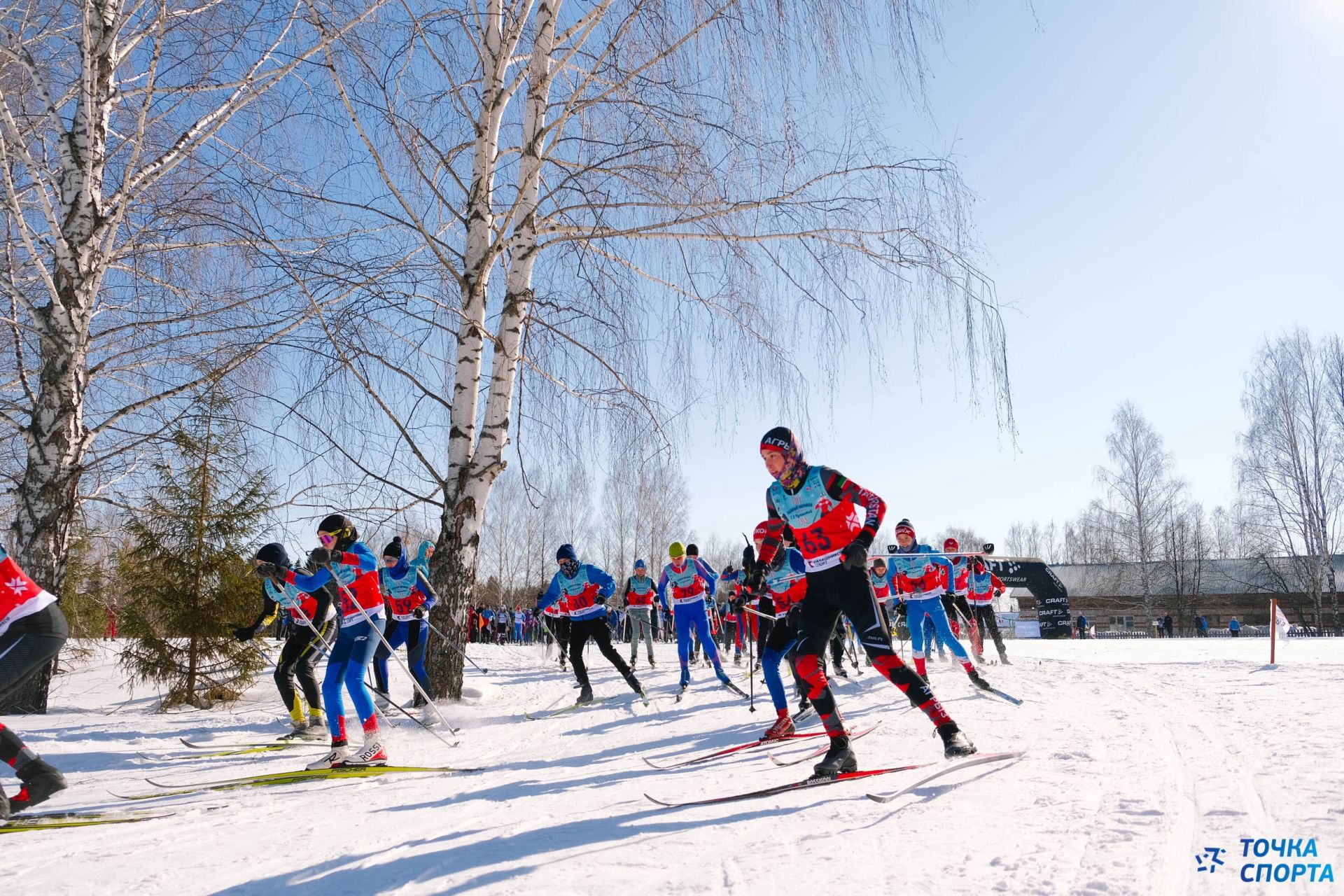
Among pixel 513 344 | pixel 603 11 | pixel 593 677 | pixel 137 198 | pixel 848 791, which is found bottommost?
pixel 593 677

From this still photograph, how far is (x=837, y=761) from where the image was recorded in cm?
443

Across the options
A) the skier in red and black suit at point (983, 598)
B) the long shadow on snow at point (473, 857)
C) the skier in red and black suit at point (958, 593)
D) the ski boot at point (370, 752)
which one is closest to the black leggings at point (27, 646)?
the long shadow on snow at point (473, 857)

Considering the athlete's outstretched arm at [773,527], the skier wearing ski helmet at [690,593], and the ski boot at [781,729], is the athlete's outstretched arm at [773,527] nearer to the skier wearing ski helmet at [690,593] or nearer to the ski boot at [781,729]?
the ski boot at [781,729]

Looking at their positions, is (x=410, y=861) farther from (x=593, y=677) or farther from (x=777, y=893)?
(x=593, y=677)

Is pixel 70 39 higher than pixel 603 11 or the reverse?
higher

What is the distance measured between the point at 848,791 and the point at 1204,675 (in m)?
9.91

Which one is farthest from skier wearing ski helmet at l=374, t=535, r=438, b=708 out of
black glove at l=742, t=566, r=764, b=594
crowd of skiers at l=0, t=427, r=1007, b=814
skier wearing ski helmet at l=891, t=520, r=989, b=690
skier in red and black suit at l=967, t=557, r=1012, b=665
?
skier in red and black suit at l=967, t=557, r=1012, b=665

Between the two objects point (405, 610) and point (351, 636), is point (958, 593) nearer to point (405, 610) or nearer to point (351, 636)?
point (405, 610)

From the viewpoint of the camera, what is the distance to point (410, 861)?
321cm

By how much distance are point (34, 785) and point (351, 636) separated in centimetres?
217

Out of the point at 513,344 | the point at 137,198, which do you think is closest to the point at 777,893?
the point at 513,344

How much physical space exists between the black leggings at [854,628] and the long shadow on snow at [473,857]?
3.42 feet

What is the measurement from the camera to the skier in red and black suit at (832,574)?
15.2 feet

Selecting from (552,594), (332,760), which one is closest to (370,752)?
(332,760)
